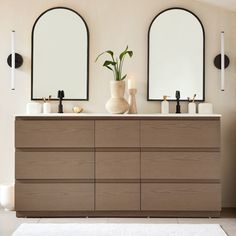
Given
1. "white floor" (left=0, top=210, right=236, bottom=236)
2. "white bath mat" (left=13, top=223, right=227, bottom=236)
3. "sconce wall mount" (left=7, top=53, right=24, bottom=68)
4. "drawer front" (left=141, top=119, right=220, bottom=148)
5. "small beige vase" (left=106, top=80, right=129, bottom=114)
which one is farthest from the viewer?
"sconce wall mount" (left=7, top=53, right=24, bottom=68)

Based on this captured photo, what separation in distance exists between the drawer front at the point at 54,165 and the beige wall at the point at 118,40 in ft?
1.66

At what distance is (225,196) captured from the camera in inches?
191

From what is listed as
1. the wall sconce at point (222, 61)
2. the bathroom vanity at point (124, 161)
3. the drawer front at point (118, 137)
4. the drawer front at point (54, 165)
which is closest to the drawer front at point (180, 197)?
the bathroom vanity at point (124, 161)

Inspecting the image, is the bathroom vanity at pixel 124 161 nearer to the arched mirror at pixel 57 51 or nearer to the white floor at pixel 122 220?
the white floor at pixel 122 220

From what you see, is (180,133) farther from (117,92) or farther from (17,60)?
(17,60)

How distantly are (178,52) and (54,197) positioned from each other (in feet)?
5.85

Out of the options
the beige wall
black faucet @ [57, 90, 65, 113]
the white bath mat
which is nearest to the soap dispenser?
the beige wall

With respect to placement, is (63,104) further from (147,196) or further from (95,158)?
(147,196)

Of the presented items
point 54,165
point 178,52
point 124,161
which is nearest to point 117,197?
point 124,161

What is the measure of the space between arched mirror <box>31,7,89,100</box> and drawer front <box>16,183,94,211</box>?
912 mm

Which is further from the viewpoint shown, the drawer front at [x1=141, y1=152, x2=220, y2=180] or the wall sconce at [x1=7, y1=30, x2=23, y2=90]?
the wall sconce at [x1=7, y1=30, x2=23, y2=90]

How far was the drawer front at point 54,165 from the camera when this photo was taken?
14.4 ft

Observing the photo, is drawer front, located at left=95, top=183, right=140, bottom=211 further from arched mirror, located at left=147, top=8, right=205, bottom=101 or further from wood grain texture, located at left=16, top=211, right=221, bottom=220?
arched mirror, located at left=147, top=8, right=205, bottom=101

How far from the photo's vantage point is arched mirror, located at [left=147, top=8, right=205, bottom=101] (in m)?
4.80
